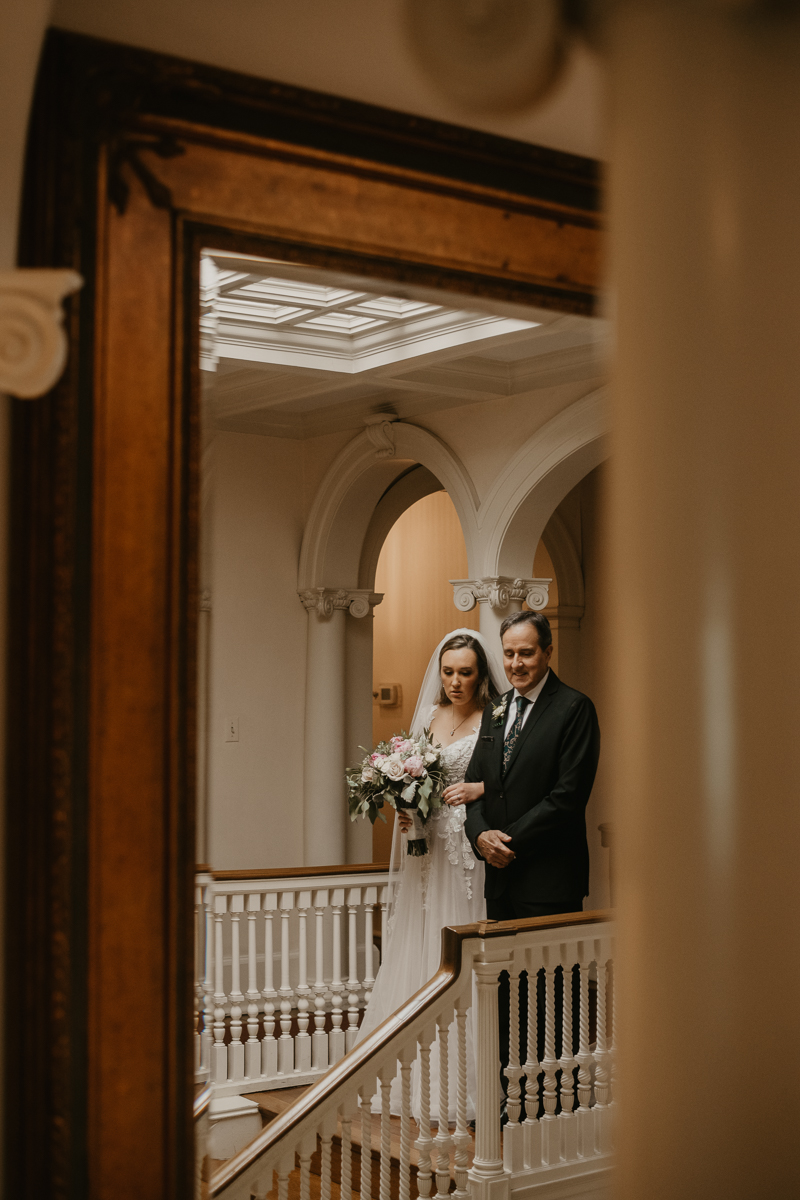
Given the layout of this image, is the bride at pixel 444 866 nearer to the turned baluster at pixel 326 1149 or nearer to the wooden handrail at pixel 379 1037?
the wooden handrail at pixel 379 1037

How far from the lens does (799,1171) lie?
69 centimetres

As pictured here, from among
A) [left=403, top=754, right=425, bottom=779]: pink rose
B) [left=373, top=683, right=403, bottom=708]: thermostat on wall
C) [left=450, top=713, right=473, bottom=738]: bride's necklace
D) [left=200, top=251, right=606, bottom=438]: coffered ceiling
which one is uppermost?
[left=200, top=251, right=606, bottom=438]: coffered ceiling

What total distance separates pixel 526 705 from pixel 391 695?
609 cm

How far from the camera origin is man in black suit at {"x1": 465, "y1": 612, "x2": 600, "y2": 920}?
5441 millimetres

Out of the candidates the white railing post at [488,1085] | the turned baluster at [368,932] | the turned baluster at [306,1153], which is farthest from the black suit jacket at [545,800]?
the turned baluster at [306,1153]

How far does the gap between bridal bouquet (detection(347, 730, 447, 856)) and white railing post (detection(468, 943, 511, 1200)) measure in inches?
57.8

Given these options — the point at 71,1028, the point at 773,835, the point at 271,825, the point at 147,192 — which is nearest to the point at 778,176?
the point at 773,835

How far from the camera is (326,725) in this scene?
8.30 meters

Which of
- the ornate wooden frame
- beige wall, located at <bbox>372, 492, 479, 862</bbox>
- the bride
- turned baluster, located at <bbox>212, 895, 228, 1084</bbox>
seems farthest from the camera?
beige wall, located at <bbox>372, 492, 479, 862</bbox>

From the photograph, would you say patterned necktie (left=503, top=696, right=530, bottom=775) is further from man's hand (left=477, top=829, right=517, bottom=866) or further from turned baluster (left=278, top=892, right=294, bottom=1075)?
turned baluster (left=278, top=892, right=294, bottom=1075)

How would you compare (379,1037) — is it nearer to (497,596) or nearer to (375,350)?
(497,596)

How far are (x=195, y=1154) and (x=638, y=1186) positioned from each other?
161 cm

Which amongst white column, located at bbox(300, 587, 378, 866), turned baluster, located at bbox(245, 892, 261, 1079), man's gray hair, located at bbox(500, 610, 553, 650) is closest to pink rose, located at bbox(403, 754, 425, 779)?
man's gray hair, located at bbox(500, 610, 553, 650)

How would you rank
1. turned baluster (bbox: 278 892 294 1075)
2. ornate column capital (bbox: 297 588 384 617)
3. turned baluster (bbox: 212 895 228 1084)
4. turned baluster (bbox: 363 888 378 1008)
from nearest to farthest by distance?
turned baluster (bbox: 212 895 228 1084) → turned baluster (bbox: 278 892 294 1075) → turned baluster (bbox: 363 888 378 1008) → ornate column capital (bbox: 297 588 384 617)
